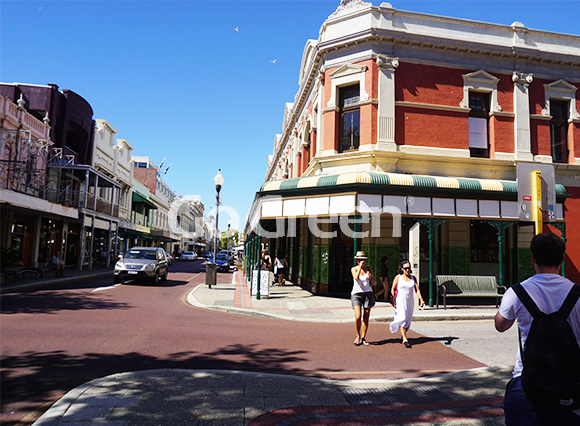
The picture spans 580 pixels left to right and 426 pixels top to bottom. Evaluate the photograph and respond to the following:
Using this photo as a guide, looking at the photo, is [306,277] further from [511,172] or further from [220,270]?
[220,270]

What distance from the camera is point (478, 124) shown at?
17016mm

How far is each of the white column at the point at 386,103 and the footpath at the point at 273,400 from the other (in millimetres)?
10932

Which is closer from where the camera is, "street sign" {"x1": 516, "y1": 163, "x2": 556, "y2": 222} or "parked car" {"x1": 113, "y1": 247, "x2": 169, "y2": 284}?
"street sign" {"x1": 516, "y1": 163, "x2": 556, "y2": 222}

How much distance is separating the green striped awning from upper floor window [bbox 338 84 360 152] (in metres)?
2.50

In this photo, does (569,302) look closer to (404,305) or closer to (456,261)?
(404,305)

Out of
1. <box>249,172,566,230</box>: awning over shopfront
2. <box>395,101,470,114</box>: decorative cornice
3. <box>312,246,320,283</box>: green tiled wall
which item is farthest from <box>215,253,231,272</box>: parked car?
<box>395,101,470,114</box>: decorative cornice

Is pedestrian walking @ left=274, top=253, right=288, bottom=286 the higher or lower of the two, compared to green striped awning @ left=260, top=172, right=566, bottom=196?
lower

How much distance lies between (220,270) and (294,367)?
94.3 ft

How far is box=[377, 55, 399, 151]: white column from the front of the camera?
1562 centimetres

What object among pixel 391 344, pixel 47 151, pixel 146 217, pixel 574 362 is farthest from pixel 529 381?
pixel 146 217

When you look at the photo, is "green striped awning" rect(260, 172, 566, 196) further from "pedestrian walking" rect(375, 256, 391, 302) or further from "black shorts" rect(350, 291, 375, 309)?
"black shorts" rect(350, 291, 375, 309)

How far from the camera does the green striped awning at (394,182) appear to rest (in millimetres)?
14047

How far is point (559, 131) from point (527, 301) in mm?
19244

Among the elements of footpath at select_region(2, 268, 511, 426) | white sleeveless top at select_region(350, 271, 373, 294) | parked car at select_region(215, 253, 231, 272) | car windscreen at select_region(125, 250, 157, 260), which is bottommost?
footpath at select_region(2, 268, 511, 426)
